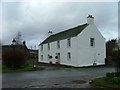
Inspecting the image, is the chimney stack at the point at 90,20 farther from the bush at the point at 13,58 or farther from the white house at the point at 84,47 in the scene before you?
the bush at the point at 13,58

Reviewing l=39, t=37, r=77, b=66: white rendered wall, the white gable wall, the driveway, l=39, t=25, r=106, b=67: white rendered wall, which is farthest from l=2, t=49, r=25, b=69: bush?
the white gable wall

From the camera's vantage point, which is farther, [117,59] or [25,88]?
[117,59]

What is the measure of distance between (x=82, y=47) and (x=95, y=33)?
403 cm

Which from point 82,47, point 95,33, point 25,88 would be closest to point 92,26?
point 95,33

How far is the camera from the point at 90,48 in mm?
30000

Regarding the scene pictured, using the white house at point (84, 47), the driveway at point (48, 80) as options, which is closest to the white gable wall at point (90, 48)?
the white house at point (84, 47)

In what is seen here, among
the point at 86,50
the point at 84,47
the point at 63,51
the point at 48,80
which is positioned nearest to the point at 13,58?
the point at 48,80

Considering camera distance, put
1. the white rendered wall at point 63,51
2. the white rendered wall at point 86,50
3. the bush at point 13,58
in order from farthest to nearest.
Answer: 1. the white rendered wall at point 63,51
2. the white rendered wall at point 86,50
3. the bush at point 13,58

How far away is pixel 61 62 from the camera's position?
113 ft

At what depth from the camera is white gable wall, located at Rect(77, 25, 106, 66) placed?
29062mm

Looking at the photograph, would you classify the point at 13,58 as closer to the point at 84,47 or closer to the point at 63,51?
the point at 63,51

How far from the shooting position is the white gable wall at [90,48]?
2906 centimetres

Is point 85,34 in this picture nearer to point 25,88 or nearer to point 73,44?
point 73,44

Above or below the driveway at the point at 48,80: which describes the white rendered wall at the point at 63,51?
above
